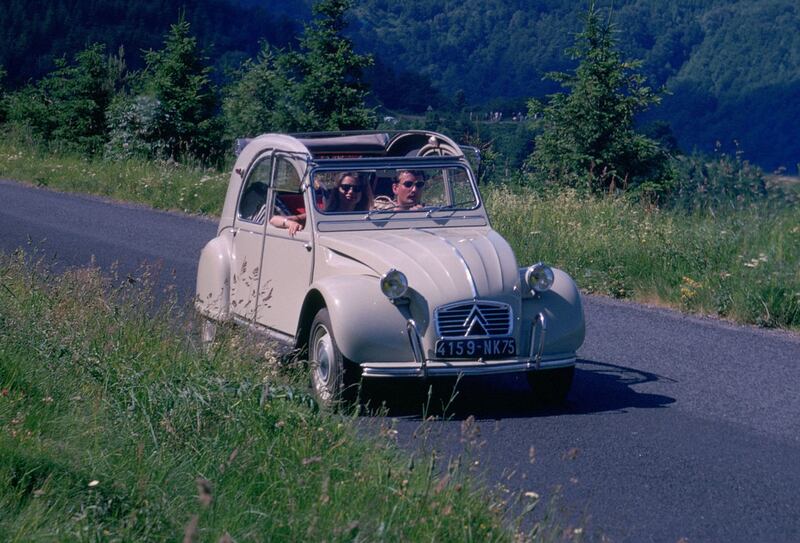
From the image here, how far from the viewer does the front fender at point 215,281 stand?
8.83 m

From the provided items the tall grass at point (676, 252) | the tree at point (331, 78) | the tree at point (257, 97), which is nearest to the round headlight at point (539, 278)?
the tall grass at point (676, 252)

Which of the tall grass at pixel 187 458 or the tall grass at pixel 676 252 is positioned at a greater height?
the tall grass at pixel 676 252

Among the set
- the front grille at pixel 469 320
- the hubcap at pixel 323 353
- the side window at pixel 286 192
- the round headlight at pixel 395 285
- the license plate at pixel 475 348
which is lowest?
the hubcap at pixel 323 353

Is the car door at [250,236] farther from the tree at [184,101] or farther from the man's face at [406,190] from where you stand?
the tree at [184,101]

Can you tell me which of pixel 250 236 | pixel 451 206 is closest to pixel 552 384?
pixel 451 206

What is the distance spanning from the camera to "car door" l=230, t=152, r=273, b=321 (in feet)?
28.1

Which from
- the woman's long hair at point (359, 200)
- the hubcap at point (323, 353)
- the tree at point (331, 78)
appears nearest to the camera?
the hubcap at point (323, 353)

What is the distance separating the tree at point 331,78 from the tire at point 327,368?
2163 centimetres

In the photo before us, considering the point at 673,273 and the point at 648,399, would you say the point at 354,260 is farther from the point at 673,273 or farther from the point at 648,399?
the point at 673,273

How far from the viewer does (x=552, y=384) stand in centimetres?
754

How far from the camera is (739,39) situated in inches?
3898

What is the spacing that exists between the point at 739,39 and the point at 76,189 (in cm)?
8392

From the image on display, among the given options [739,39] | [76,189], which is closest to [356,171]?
[76,189]

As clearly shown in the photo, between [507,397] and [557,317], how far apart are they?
693 mm
